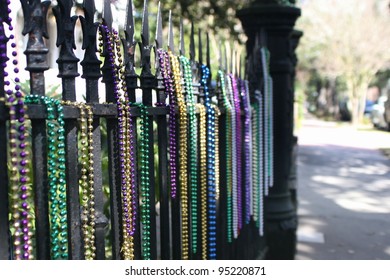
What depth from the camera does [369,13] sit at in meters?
26.3

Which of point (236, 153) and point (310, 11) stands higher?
point (310, 11)

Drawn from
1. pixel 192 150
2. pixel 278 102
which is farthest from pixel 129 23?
pixel 278 102

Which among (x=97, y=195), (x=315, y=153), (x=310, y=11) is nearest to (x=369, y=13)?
(x=310, y=11)

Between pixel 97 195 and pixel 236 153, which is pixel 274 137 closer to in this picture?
pixel 236 153

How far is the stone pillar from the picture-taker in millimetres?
4766

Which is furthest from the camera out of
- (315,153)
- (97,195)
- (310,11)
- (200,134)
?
(310,11)

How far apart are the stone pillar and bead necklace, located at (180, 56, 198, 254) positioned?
218 cm

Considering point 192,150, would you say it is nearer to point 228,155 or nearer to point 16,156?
point 228,155

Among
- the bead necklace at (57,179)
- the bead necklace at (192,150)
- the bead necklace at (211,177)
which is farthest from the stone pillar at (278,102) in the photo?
the bead necklace at (57,179)

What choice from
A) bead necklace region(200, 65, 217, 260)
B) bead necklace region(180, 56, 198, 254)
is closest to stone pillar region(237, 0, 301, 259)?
bead necklace region(200, 65, 217, 260)

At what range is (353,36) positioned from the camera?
27266 millimetres

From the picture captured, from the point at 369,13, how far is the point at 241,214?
2507 centimetres

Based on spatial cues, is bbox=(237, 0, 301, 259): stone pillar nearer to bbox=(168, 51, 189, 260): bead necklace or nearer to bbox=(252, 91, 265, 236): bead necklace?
bbox=(252, 91, 265, 236): bead necklace

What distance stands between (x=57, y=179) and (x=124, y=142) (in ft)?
1.26
